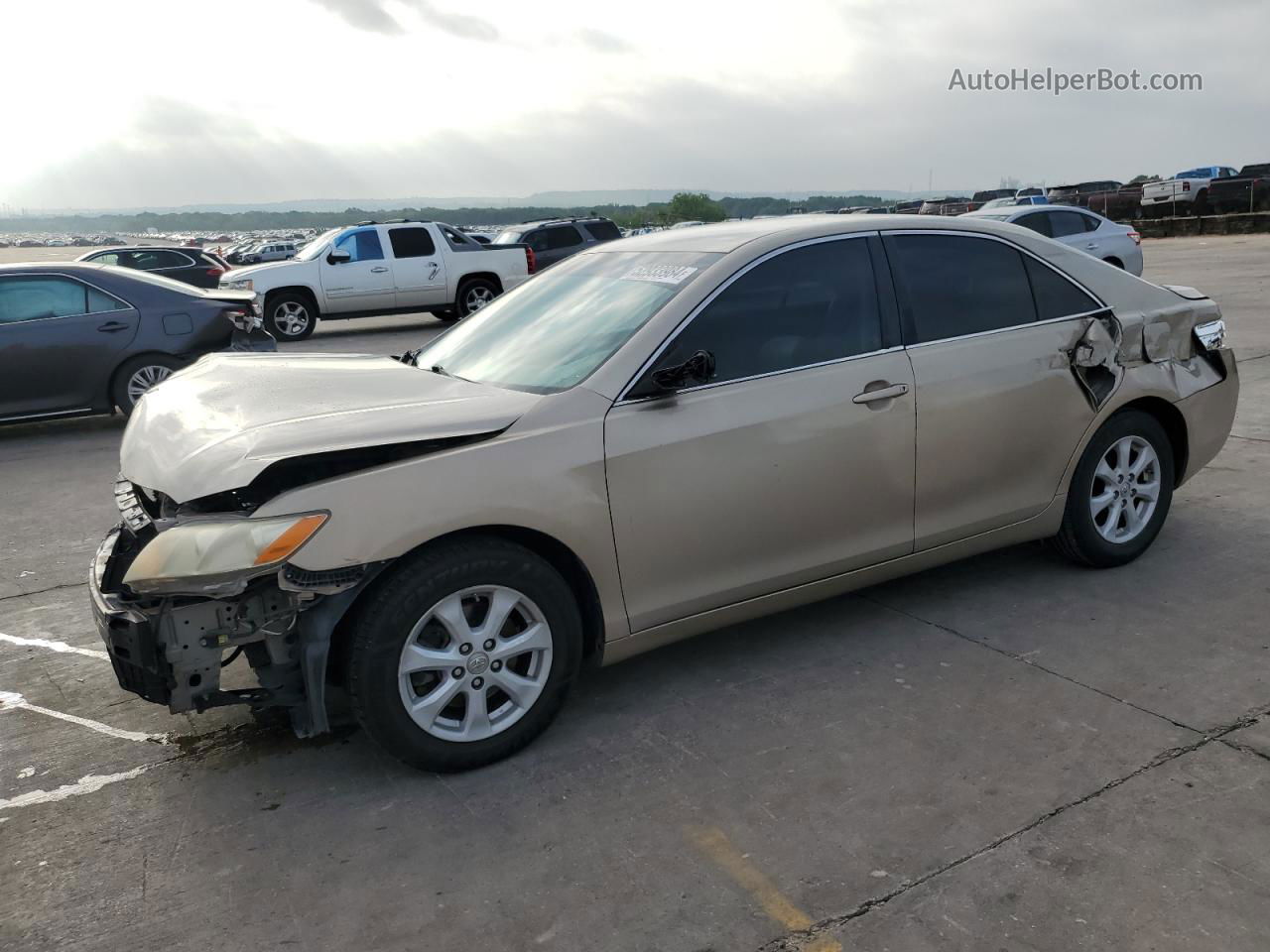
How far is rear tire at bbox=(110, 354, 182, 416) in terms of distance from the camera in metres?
9.48

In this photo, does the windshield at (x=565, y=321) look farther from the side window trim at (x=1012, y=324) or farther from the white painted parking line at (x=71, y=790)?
the white painted parking line at (x=71, y=790)

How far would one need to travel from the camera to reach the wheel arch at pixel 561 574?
10.9 ft

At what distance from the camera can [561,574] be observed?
11.8 feet

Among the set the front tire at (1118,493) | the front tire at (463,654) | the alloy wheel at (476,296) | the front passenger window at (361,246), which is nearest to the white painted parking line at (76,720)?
the front tire at (463,654)

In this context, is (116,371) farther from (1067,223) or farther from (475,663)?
(1067,223)

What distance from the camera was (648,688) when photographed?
4.05m

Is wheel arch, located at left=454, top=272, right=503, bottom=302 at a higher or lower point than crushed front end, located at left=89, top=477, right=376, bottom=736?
higher

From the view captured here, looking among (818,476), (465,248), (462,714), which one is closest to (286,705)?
(462,714)

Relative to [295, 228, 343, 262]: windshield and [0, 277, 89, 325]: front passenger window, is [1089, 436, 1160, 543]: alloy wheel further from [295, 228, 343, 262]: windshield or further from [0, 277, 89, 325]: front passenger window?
[295, 228, 343, 262]: windshield

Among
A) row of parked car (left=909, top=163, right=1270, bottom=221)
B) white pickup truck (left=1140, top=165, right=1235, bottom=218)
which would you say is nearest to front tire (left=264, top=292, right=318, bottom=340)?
row of parked car (left=909, top=163, right=1270, bottom=221)

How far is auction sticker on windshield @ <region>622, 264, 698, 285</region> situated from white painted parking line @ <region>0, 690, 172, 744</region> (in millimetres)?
2454

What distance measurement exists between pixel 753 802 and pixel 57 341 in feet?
27.7

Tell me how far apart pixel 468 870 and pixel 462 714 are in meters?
0.61

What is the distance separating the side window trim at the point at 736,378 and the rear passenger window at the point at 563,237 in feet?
66.8
